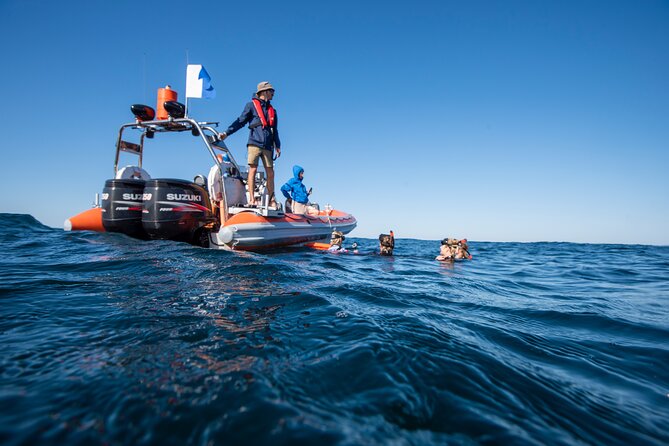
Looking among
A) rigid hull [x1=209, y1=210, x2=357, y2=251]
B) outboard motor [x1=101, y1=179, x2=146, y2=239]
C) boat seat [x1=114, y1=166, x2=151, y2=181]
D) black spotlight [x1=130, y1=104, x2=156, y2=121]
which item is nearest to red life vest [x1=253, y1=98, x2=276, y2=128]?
rigid hull [x1=209, y1=210, x2=357, y2=251]

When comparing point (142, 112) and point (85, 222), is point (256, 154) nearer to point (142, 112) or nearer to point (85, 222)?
point (142, 112)

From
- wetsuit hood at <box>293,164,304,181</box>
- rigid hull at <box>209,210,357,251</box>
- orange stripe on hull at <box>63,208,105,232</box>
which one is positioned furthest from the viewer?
wetsuit hood at <box>293,164,304,181</box>

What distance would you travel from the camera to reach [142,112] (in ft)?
23.0

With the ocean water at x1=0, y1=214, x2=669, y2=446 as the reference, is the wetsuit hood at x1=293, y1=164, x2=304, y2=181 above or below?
above

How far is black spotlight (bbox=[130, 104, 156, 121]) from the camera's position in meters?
6.96

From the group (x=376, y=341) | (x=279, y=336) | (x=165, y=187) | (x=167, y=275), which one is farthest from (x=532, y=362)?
(x=165, y=187)

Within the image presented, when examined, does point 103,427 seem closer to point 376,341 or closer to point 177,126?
point 376,341

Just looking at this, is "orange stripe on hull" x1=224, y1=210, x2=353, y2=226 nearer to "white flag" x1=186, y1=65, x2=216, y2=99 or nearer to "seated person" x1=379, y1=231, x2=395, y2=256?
"seated person" x1=379, y1=231, x2=395, y2=256

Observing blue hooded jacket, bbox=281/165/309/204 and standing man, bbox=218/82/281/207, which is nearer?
standing man, bbox=218/82/281/207

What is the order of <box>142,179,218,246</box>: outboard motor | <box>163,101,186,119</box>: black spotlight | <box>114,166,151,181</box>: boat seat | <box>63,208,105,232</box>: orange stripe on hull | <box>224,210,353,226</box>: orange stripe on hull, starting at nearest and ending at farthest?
<box>142,179,218,246</box>: outboard motor, <box>224,210,353,226</box>: orange stripe on hull, <box>163,101,186,119</box>: black spotlight, <box>63,208,105,232</box>: orange stripe on hull, <box>114,166,151,181</box>: boat seat

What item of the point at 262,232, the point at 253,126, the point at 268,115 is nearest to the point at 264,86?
the point at 268,115

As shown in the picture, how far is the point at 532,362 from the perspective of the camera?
2002 millimetres

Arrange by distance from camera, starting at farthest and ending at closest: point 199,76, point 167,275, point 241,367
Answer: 1. point 199,76
2. point 167,275
3. point 241,367

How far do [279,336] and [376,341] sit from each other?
594 millimetres
